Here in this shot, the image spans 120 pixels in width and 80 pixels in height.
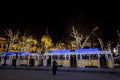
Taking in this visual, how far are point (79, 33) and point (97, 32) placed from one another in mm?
6116

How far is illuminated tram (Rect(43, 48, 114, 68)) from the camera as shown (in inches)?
1000

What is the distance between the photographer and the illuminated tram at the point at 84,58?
2539 cm

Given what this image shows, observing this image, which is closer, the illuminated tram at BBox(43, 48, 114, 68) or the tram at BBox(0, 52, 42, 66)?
the illuminated tram at BBox(43, 48, 114, 68)

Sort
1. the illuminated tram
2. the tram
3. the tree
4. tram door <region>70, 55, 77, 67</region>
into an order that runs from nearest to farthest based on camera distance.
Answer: the illuminated tram < tram door <region>70, 55, 77, 67</region> < the tram < the tree

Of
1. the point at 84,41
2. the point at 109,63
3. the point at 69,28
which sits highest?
the point at 69,28

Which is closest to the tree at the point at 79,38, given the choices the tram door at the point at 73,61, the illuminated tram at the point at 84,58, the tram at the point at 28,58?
the tram at the point at 28,58

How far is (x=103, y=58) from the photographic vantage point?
83.6ft

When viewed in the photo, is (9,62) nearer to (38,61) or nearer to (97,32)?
(38,61)

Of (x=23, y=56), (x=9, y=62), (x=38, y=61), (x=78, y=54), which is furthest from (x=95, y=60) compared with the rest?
(x=9, y=62)

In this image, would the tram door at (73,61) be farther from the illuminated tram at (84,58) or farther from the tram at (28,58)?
the tram at (28,58)

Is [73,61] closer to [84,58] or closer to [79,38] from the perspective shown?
[84,58]

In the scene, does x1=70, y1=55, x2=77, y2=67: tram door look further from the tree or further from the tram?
the tree

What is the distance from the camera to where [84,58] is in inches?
1027

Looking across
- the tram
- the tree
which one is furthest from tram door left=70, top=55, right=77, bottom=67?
the tree
